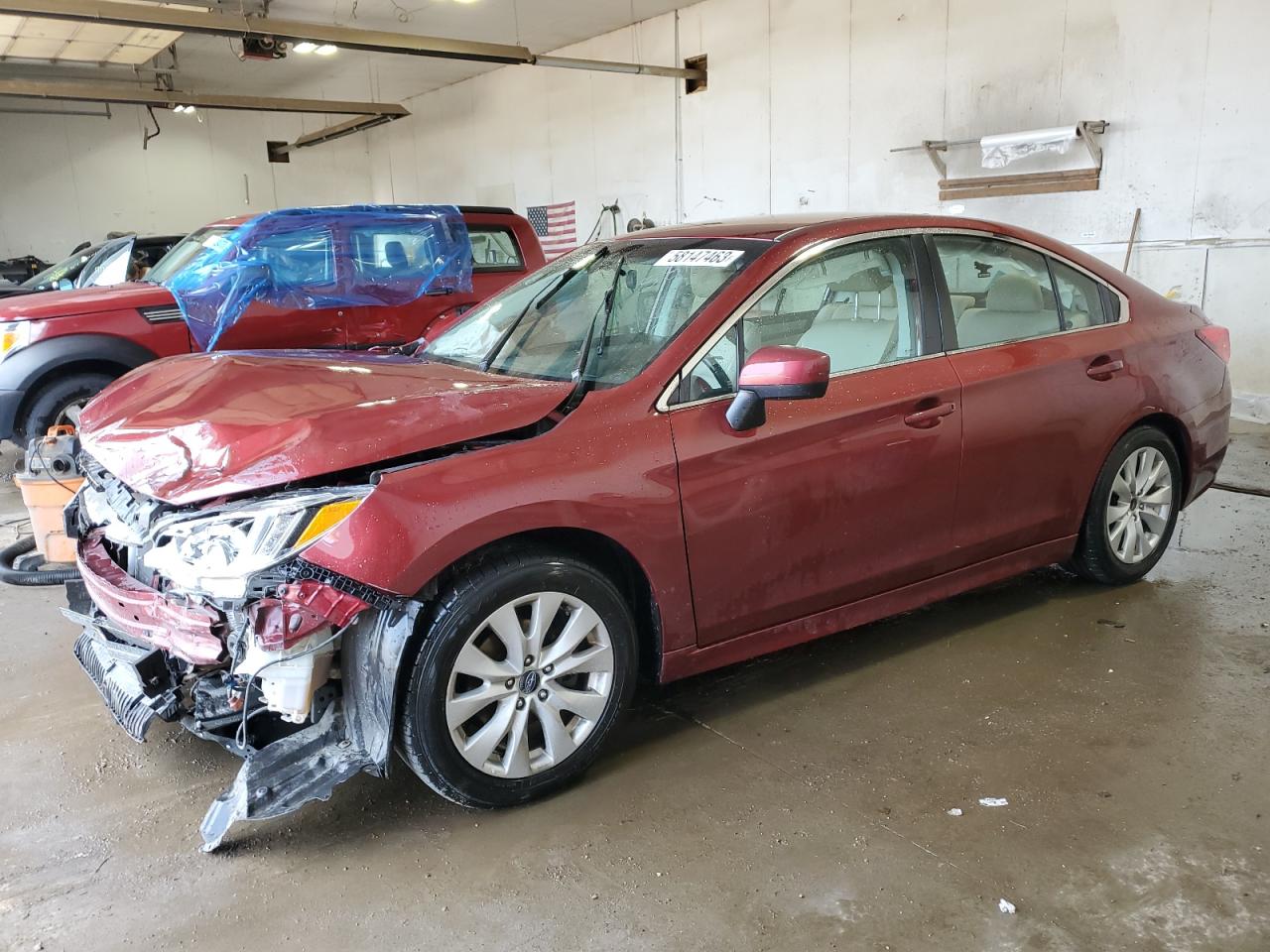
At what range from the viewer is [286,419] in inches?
95.7

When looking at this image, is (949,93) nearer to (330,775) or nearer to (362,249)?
(362,249)

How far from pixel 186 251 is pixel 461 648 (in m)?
5.97

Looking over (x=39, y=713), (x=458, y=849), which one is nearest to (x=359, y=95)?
(x=39, y=713)

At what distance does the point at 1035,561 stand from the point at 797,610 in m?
1.19

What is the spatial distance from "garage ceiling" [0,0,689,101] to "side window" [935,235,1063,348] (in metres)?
9.63

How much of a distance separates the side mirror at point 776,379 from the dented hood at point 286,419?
0.51 m

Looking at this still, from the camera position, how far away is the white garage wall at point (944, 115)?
7.39m

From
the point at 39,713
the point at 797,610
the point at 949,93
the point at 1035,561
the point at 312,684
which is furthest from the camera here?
the point at 949,93

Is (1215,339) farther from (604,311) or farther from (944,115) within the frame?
(944,115)

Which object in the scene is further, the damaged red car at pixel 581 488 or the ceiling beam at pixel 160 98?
the ceiling beam at pixel 160 98

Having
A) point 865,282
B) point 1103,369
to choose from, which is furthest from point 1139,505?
point 865,282

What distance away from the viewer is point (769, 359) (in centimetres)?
260

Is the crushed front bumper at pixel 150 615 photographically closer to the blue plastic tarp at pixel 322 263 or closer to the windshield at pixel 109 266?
the blue plastic tarp at pixel 322 263

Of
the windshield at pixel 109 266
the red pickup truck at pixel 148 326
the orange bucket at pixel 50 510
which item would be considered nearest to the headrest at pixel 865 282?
the orange bucket at pixel 50 510
